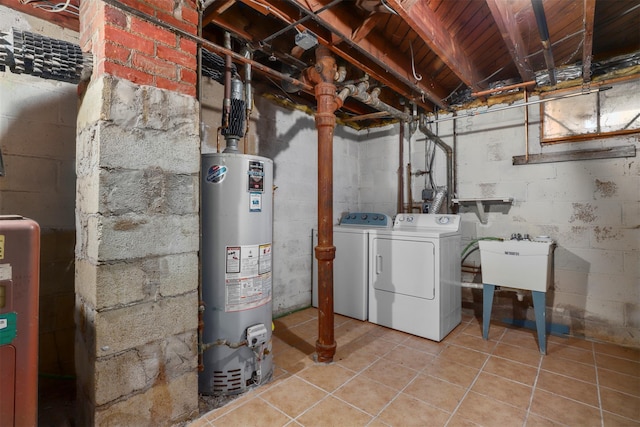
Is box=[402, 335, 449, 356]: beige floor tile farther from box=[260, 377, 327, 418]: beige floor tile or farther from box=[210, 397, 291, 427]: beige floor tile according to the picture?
box=[210, 397, 291, 427]: beige floor tile

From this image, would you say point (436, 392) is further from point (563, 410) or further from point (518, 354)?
point (518, 354)

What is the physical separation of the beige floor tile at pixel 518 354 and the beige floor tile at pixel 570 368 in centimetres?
6

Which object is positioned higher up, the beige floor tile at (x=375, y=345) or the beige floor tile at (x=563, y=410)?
the beige floor tile at (x=375, y=345)

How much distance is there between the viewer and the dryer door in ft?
8.63

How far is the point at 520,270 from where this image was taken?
8.27 feet

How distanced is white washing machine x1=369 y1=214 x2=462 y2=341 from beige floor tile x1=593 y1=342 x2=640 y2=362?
3.54ft

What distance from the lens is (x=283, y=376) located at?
206 centimetres

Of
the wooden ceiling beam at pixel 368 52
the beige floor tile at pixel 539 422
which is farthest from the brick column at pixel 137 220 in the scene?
the beige floor tile at pixel 539 422

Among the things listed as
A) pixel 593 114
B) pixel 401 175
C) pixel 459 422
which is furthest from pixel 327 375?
pixel 593 114

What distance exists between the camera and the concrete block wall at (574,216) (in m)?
2.57

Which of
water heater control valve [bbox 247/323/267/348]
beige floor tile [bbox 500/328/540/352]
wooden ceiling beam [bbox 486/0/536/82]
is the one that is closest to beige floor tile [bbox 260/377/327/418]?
water heater control valve [bbox 247/323/267/348]

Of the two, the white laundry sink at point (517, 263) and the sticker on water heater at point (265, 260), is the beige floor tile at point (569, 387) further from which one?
the sticker on water heater at point (265, 260)

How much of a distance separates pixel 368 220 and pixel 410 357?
4.97 feet

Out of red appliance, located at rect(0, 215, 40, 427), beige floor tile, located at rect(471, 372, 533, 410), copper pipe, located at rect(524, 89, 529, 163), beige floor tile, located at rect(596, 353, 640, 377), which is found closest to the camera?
red appliance, located at rect(0, 215, 40, 427)
